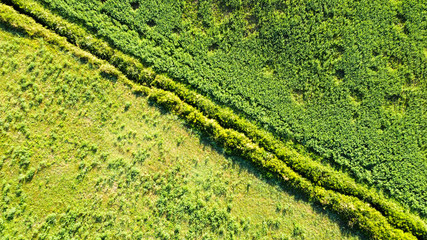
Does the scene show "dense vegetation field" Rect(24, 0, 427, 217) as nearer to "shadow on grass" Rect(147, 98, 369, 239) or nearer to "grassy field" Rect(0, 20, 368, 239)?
"shadow on grass" Rect(147, 98, 369, 239)

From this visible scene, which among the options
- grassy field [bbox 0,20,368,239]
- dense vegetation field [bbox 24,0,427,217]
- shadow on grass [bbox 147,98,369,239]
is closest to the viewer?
grassy field [bbox 0,20,368,239]

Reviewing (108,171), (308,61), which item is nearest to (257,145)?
(308,61)

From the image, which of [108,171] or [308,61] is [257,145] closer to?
[308,61]

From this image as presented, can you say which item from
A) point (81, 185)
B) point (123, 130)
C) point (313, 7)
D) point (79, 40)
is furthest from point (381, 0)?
point (81, 185)

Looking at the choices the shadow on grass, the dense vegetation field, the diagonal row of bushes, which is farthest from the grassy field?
the dense vegetation field

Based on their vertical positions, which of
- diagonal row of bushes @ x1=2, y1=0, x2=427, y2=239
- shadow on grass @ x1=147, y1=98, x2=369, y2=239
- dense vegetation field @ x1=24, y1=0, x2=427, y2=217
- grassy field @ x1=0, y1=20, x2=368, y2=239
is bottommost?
grassy field @ x1=0, y1=20, x2=368, y2=239

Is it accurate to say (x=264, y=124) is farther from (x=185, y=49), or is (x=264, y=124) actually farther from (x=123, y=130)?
(x=123, y=130)
